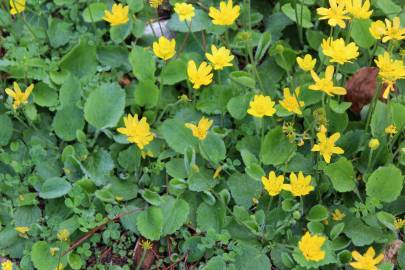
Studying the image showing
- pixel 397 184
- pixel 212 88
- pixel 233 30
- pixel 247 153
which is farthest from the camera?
pixel 233 30

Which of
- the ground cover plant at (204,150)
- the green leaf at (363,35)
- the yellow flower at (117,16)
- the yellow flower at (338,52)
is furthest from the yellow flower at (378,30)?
the yellow flower at (117,16)

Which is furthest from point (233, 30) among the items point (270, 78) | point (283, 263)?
point (283, 263)

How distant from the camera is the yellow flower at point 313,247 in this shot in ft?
7.39

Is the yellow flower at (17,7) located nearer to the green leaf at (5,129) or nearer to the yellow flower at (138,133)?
the green leaf at (5,129)

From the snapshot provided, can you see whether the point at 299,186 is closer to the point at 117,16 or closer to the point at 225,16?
the point at 225,16

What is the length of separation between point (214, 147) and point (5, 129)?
92cm

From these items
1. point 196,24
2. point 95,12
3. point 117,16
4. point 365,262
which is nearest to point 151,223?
point 365,262

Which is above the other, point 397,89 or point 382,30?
point 382,30

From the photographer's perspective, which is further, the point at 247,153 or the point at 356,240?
the point at 247,153

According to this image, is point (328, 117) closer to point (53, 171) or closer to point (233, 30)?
point (233, 30)

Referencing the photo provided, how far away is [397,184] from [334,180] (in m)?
0.24

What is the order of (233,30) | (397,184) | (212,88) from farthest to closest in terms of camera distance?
(233,30) → (212,88) → (397,184)

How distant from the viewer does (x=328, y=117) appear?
268 cm

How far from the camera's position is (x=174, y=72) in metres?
2.89
